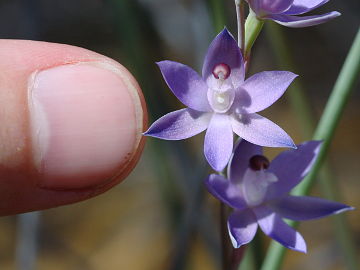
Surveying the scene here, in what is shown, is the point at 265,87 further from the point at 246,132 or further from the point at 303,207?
the point at 303,207

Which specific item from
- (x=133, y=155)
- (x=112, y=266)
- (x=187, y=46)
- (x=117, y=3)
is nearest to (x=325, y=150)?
(x=133, y=155)

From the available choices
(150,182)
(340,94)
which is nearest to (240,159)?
(340,94)

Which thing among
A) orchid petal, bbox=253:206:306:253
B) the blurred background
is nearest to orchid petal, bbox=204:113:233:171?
orchid petal, bbox=253:206:306:253

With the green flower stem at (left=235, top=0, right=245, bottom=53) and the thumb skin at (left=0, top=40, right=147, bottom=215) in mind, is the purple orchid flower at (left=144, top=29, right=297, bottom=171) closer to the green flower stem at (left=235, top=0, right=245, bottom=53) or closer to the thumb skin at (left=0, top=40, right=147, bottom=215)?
the green flower stem at (left=235, top=0, right=245, bottom=53)

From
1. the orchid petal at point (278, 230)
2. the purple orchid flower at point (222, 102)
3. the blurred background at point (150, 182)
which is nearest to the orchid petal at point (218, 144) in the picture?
the purple orchid flower at point (222, 102)

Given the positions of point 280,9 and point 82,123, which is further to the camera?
point 82,123

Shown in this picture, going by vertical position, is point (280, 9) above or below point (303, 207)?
above

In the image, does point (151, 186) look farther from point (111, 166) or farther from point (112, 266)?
point (111, 166)
